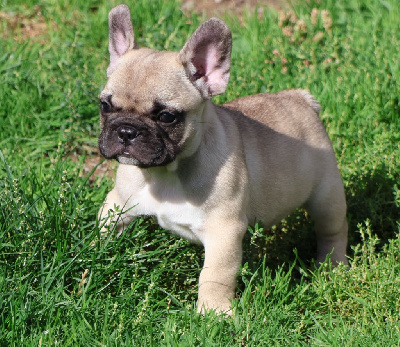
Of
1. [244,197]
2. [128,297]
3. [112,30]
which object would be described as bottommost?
[128,297]

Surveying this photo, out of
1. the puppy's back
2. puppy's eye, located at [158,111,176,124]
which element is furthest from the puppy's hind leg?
puppy's eye, located at [158,111,176,124]

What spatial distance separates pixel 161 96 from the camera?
4.18 metres

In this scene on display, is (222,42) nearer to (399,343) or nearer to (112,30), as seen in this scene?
(112,30)

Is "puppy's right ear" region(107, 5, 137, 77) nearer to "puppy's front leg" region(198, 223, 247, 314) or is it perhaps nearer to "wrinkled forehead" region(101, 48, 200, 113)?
"wrinkled forehead" region(101, 48, 200, 113)

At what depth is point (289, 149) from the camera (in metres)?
5.18

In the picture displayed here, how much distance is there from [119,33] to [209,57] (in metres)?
0.65

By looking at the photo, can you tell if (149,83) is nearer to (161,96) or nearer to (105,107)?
(161,96)

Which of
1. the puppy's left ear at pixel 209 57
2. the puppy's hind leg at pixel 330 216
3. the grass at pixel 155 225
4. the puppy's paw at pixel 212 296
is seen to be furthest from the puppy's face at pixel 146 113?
the puppy's hind leg at pixel 330 216

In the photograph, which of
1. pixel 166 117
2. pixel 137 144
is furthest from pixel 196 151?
pixel 137 144

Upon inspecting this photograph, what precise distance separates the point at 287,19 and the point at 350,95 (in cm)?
151

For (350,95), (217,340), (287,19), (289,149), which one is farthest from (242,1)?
(217,340)

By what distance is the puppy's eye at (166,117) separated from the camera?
4203mm

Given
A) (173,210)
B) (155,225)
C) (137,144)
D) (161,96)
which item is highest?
→ (161,96)

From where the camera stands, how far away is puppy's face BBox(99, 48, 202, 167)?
13.6 feet
